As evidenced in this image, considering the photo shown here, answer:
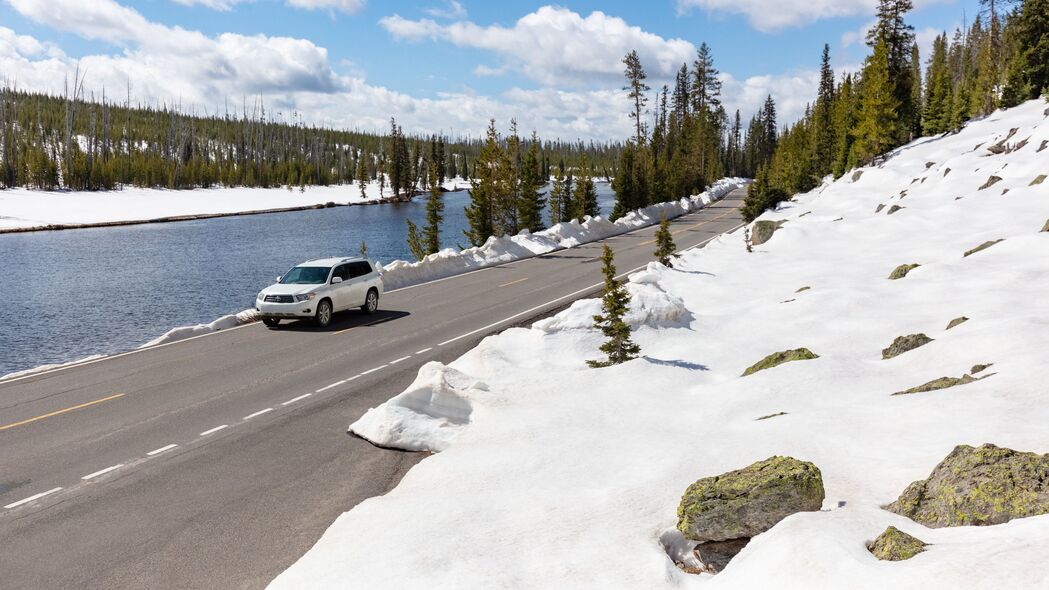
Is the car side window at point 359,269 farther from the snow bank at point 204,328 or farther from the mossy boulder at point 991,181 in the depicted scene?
the mossy boulder at point 991,181

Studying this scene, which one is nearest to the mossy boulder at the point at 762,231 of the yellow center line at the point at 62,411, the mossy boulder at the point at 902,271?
the mossy boulder at the point at 902,271

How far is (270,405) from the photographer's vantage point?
1198 centimetres

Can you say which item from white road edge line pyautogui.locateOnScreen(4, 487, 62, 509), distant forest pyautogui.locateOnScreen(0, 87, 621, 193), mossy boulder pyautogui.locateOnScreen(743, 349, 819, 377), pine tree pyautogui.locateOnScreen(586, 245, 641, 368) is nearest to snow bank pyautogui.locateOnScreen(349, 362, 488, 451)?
pine tree pyautogui.locateOnScreen(586, 245, 641, 368)

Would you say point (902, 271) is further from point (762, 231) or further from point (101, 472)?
point (101, 472)

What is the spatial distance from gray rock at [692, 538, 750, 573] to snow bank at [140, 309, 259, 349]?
651 inches

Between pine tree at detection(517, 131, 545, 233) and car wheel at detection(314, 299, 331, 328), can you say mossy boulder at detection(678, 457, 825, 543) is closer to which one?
car wheel at detection(314, 299, 331, 328)

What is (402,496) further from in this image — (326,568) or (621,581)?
(621,581)

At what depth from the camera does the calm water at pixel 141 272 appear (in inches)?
1004

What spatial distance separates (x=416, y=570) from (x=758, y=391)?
649 cm

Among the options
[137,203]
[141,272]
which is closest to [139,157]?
[137,203]

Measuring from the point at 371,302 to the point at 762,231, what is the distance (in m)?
20.8

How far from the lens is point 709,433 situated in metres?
8.70

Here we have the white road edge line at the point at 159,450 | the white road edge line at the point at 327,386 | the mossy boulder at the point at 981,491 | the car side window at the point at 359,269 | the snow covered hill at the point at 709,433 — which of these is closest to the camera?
the mossy boulder at the point at 981,491

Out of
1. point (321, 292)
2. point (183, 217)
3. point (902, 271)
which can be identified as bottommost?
point (321, 292)
